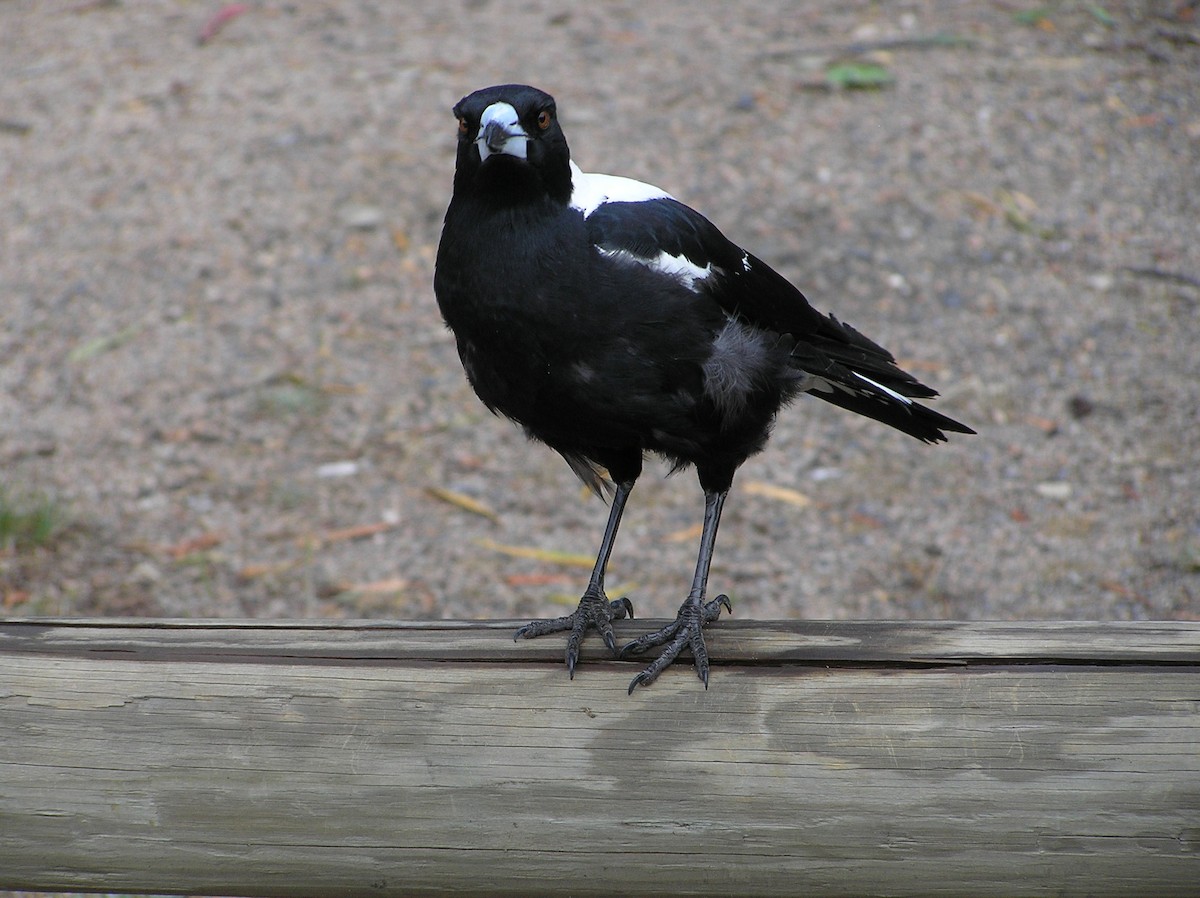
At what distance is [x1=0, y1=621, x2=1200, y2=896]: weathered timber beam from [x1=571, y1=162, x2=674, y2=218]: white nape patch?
90 centimetres

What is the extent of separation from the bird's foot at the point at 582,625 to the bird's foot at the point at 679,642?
2.4 inches

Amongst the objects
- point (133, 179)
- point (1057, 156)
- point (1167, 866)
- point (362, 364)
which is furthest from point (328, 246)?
point (1167, 866)

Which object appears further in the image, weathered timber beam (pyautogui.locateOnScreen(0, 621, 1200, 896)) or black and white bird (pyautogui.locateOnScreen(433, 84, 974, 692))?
black and white bird (pyautogui.locateOnScreen(433, 84, 974, 692))

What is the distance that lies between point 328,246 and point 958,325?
260 centimetres

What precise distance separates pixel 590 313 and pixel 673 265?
8.4 inches

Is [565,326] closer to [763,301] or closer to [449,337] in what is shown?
[763,301]

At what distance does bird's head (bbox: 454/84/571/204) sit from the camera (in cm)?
205

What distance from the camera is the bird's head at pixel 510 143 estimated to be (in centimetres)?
205

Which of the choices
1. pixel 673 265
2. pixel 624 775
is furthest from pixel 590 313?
pixel 624 775

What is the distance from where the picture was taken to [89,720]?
1713mm

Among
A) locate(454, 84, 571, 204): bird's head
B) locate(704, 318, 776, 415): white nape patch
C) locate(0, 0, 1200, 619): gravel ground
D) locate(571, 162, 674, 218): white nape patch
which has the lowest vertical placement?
locate(0, 0, 1200, 619): gravel ground

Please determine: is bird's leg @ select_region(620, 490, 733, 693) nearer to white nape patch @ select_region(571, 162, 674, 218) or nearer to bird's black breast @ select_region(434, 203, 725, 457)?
bird's black breast @ select_region(434, 203, 725, 457)

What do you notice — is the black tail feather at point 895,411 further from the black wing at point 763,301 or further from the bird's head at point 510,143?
the bird's head at point 510,143

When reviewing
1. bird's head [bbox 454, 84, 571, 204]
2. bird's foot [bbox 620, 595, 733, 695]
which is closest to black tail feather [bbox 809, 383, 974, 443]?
bird's foot [bbox 620, 595, 733, 695]
